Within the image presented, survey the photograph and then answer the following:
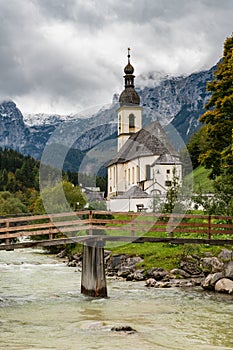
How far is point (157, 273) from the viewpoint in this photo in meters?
32.3

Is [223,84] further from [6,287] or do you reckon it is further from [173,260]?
[6,287]

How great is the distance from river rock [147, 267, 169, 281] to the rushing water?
154 cm

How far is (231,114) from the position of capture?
32.2 m

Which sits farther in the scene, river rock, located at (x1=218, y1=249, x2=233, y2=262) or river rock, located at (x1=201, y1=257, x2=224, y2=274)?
river rock, located at (x1=218, y1=249, x2=233, y2=262)

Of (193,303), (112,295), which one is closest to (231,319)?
(193,303)

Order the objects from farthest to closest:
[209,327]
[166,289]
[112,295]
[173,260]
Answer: [173,260] → [166,289] → [112,295] → [209,327]

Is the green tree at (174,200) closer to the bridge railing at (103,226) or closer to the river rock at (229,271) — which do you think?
the bridge railing at (103,226)

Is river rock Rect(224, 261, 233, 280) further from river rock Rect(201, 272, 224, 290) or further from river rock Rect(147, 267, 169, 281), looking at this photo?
river rock Rect(147, 267, 169, 281)

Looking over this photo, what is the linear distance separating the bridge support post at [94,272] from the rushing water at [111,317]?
0.62m

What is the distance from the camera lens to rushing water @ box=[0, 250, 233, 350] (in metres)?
16.2

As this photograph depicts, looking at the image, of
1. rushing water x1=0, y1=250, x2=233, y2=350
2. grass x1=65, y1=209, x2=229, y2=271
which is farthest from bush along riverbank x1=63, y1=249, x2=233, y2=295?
rushing water x1=0, y1=250, x2=233, y2=350

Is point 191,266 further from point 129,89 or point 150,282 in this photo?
point 129,89

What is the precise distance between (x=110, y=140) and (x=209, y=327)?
1109 centimetres

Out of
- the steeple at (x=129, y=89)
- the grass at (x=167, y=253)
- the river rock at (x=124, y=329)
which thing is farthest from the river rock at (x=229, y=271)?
the steeple at (x=129, y=89)
